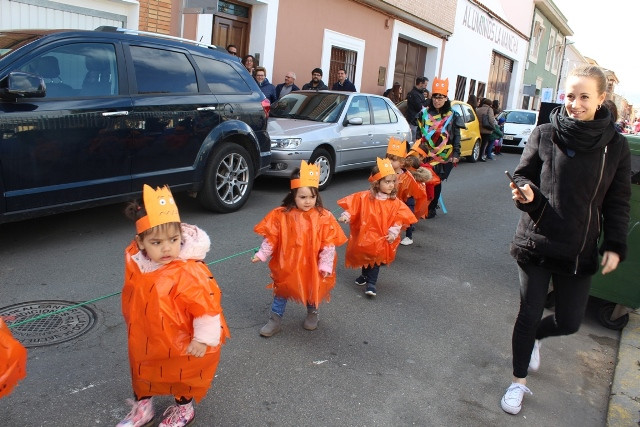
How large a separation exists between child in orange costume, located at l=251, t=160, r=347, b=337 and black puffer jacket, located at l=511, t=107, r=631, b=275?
1286mm

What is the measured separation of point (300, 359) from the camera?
3.63m

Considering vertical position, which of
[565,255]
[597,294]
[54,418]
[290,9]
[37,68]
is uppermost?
[290,9]

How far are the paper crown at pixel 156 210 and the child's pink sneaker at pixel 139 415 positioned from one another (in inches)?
34.9

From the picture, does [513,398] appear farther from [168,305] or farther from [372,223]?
[168,305]

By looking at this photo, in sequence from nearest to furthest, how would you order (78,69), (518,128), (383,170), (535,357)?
1. (535,357)
2. (383,170)
3. (78,69)
4. (518,128)

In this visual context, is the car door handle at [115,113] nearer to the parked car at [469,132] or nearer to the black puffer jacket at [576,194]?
the black puffer jacket at [576,194]

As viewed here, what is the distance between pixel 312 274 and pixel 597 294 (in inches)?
94.4

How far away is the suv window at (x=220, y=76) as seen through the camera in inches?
261

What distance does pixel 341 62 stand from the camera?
16625mm

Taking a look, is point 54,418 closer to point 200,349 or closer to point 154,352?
point 154,352

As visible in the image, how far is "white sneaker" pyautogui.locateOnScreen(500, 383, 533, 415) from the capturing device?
325cm

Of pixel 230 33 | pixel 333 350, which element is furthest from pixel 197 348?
pixel 230 33

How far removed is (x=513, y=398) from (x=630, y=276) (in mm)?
1844

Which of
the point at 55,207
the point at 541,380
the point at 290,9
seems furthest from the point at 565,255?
the point at 290,9
